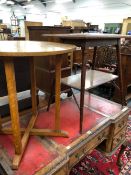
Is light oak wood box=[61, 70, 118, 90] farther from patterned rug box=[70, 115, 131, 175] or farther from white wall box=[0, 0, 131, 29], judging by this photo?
white wall box=[0, 0, 131, 29]

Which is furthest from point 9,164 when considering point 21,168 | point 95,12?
point 95,12

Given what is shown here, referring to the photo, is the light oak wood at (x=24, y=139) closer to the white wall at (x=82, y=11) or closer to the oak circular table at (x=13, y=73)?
the oak circular table at (x=13, y=73)

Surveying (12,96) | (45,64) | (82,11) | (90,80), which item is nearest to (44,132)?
(12,96)

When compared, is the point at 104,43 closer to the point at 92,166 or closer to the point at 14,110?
the point at 14,110

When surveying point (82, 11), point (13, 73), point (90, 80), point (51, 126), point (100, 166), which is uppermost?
point (82, 11)

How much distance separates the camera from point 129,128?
2.26 meters

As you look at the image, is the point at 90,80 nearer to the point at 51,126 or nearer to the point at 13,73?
the point at 51,126

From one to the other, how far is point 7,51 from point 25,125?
2.53ft

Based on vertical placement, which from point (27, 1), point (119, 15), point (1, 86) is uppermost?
point (27, 1)

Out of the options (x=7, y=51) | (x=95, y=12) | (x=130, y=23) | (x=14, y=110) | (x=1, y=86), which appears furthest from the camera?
(x=95, y=12)

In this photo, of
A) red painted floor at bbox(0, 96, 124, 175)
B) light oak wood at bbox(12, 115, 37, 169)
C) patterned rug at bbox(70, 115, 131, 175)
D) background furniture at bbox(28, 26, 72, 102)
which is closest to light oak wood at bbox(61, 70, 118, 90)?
red painted floor at bbox(0, 96, 124, 175)

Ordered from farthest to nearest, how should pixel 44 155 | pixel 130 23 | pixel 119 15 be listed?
1. pixel 119 15
2. pixel 130 23
3. pixel 44 155

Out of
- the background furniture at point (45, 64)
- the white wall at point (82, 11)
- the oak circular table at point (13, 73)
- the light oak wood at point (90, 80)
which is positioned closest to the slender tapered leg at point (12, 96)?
the oak circular table at point (13, 73)

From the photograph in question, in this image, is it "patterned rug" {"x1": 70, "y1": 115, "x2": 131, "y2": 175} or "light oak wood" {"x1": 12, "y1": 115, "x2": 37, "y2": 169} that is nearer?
"light oak wood" {"x1": 12, "y1": 115, "x2": 37, "y2": 169}
